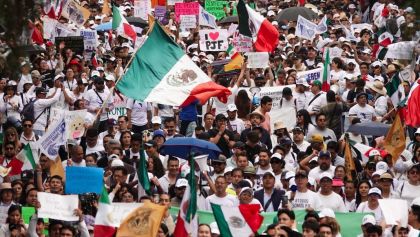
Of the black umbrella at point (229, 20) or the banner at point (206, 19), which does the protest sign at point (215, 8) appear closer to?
the black umbrella at point (229, 20)

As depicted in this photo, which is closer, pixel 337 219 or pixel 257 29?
pixel 337 219

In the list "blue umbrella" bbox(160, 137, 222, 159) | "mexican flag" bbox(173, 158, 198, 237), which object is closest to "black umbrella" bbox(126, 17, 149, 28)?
"blue umbrella" bbox(160, 137, 222, 159)

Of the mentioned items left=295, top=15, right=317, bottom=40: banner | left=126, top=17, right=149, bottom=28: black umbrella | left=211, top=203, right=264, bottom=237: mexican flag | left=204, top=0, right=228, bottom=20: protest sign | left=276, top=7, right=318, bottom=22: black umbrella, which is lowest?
left=276, top=7, right=318, bottom=22: black umbrella

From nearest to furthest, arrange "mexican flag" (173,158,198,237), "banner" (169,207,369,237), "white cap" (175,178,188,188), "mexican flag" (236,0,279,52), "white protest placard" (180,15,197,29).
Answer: "mexican flag" (173,158,198,237)
"banner" (169,207,369,237)
"white cap" (175,178,188,188)
"mexican flag" (236,0,279,52)
"white protest placard" (180,15,197,29)

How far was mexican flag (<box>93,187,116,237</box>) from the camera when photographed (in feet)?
63.3

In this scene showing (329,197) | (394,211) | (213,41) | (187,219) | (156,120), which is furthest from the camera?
(213,41)

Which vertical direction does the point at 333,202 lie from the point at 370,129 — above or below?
above

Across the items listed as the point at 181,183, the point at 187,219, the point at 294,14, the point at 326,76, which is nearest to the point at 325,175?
the point at 181,183

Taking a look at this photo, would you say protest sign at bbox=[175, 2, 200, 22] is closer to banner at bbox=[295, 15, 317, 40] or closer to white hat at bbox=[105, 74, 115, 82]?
banner at bbox=[295, 15, 317, 40]

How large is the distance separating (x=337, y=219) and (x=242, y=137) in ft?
18.5

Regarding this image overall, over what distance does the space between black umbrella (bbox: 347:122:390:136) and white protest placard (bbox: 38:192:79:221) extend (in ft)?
23.3

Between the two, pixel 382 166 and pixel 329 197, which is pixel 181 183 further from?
pixel 382 166

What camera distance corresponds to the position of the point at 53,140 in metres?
23.8

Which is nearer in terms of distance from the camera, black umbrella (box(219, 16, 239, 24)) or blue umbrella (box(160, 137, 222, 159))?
blue umbrella (box(160, 137, 222, 159))
